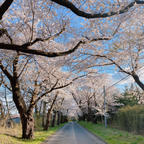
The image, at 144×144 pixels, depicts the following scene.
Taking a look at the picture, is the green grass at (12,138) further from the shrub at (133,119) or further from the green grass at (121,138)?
the shrub at (133,119)

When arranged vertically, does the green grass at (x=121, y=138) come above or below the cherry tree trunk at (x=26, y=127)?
below

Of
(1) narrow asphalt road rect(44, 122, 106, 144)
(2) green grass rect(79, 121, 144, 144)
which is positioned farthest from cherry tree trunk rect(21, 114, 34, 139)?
(2) green grass rect(79, 121, 144, 144)

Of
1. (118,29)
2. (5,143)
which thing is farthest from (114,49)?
(5,143)

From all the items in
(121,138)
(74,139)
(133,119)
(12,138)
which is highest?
(133,119)

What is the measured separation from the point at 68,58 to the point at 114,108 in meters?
26.8

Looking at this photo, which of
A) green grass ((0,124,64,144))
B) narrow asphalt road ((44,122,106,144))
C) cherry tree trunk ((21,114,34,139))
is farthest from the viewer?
cherry tree trunk ((21,114,34,139))

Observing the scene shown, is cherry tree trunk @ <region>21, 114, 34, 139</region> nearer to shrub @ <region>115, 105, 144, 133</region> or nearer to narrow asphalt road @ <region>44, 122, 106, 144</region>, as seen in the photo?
narrow asphalt road @ <region>44, 122, 106, 144</region>

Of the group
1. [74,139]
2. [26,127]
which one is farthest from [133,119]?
[26,127]

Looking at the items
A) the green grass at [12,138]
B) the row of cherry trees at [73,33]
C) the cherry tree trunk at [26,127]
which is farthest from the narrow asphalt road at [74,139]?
the row of cherry trees at [73,33]

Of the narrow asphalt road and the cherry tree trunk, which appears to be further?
the cherry tree trunk

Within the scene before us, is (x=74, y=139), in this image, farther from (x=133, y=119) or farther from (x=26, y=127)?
(x=133, y=119)

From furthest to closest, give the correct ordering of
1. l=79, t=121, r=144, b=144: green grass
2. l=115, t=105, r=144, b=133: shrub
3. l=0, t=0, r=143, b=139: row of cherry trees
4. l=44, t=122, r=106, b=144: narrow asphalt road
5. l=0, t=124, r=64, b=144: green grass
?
1. l=115, t=105, r=144, b=133: shrub
2. l=44, t=122, r=106, b=144: narrow asphalt road
3. l=79, t=121, r=144, b=144: green grass
4. l=0, t=124, r=64, b=144: green grass
5. l=0, t=0, r=143, b=139: row of cherry trees

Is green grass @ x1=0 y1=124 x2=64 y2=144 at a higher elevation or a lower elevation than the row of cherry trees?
lower

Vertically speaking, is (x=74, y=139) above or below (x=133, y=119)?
below
